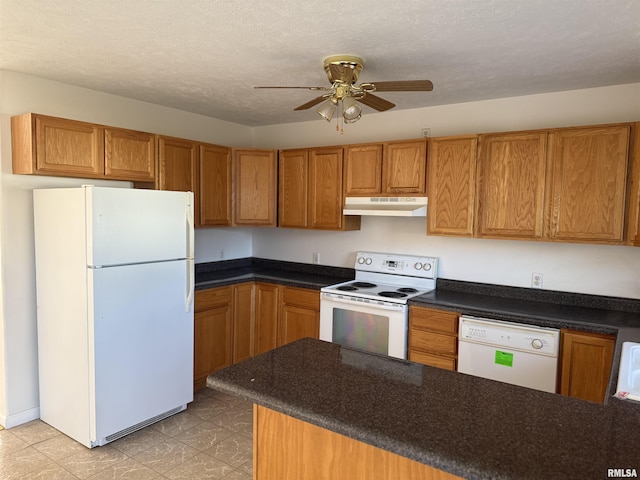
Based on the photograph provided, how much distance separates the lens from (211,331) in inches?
147

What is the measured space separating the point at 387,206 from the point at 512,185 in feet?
3.15

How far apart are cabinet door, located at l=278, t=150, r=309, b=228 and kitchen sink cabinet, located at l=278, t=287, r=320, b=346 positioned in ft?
2.21

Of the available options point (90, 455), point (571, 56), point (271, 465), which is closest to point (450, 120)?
point (571, 56)

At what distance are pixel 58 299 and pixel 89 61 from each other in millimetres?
1548

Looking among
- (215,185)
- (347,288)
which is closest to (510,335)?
(347,288)

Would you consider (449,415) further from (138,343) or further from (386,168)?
(386,168)

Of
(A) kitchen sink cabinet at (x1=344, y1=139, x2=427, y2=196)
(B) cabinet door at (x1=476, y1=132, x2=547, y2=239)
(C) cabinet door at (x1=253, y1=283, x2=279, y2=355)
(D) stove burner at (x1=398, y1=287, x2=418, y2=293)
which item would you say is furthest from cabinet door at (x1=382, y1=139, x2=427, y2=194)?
(C) cabinet door at (x1=253, y1=283, x2=279, y2=355)

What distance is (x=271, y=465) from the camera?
1.41m

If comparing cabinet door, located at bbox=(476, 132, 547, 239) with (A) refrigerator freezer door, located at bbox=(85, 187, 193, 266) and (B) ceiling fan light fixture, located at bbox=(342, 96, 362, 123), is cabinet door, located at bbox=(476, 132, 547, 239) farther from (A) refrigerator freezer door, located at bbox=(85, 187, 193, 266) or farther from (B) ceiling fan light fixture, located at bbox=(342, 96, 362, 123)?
(A) refrigerator freezer door, located at bbox=(85, 187, 193, 266)

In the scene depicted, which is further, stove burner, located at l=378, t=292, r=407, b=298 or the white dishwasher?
stove burner, located at l=378, t=292, r=407, b=298

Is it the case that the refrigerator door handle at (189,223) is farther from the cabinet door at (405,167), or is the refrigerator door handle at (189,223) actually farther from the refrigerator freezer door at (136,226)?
the cabinet door at (405,167)

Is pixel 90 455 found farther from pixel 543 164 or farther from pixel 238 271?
pixel 543 164

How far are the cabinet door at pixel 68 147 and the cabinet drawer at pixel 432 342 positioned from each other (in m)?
2.57

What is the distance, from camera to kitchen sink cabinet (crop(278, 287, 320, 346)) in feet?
12.4
